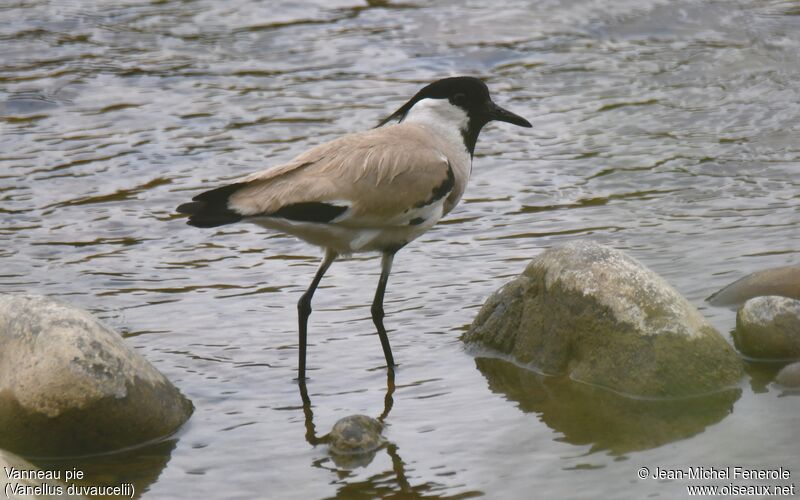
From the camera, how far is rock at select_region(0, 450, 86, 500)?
4.17 metres

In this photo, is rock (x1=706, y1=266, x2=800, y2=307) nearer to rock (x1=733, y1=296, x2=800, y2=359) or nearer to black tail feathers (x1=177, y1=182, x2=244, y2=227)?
rock (x1=733, y1=296, x2=800, y2=359)

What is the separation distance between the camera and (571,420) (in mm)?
5160

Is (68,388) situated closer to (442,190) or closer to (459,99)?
(442,190)

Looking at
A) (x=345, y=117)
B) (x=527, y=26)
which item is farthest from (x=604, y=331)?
(x=527, y=26)

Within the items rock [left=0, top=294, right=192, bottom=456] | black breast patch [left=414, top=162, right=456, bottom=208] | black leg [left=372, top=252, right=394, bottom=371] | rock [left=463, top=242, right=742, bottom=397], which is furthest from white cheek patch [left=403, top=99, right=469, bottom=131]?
rock [left=0, top=294, right=192, bottom=456]

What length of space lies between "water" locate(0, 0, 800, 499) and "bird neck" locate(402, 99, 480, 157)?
0.86m

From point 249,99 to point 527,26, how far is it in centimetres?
329

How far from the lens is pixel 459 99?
6699 millimetres

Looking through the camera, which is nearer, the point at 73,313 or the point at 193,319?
Result: the point at 73,313

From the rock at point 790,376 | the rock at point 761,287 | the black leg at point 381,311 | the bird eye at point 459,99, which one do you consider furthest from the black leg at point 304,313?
the rock at point 790,376

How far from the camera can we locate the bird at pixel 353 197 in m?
5.84

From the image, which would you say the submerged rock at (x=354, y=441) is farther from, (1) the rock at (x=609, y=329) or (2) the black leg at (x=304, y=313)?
(1) the rock at (x=609, y=329)

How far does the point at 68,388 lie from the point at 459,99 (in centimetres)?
273

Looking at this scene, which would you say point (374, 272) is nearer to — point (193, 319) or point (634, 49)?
point (193, 319)
